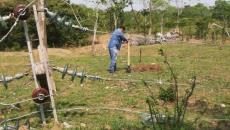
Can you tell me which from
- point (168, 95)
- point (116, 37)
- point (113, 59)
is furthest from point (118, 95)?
point (116, 37)

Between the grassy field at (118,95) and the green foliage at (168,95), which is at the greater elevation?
the green foliage at (168,95)

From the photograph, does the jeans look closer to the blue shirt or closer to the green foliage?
the blue shirt

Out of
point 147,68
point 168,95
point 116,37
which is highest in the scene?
point 116,37

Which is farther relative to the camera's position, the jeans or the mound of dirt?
the mound of dirt

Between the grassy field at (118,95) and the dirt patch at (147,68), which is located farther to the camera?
the dirt patch at (147,68)

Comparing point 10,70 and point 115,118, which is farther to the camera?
point 10,70

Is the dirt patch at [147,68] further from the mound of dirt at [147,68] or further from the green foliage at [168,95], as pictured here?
the green foliage at [168,95]

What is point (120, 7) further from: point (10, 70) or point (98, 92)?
point (98, 92)

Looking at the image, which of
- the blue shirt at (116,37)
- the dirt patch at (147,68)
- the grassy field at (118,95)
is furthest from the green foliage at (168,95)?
the blue shirt at (116,37)

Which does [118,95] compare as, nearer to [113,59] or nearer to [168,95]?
[168,95]

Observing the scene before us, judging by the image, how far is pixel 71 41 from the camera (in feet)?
111

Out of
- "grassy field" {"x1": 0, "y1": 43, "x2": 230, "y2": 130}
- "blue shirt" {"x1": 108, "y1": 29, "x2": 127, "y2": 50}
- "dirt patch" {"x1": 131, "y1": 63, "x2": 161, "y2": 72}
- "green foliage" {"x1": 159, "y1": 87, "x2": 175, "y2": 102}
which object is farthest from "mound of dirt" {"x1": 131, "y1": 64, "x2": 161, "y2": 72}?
"green foliage" {"x1": 159, "y1": 87, "x2": 175, "y2": 102}

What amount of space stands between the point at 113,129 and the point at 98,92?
3.48m

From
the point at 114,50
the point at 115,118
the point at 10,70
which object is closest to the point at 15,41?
the point at 10,70
